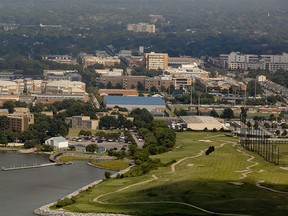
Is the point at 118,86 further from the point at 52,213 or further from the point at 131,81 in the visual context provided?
the point at 52,213

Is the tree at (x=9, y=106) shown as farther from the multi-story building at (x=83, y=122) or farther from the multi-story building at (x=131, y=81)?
the multi-story building at (x=131, y=81)

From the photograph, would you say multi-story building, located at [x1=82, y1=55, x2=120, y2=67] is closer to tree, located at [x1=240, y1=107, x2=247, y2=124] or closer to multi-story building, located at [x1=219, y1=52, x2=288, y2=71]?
multi-story building, located at [x1=219, y1=52, x2=288, y2=71]

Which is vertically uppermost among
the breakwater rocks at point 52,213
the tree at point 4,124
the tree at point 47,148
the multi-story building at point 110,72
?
the multi-story building at point 110,72

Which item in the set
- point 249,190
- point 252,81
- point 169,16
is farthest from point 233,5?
point 249,190

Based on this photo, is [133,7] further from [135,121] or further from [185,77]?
[135,121]

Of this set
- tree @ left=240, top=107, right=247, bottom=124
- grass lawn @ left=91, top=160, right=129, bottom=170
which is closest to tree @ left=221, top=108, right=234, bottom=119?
tree @ left=240, top=107, right=247, bottom=124

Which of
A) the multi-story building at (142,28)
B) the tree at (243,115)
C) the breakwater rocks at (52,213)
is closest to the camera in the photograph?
the breakwater rocks at (52,213)

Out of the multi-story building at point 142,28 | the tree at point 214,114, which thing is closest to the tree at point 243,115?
the tree at point 214,114
